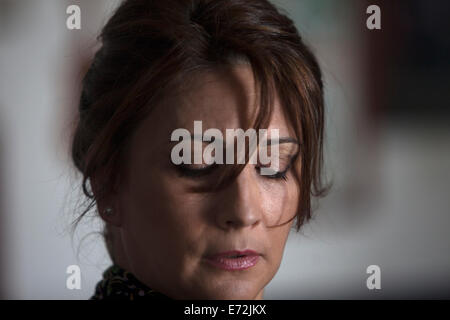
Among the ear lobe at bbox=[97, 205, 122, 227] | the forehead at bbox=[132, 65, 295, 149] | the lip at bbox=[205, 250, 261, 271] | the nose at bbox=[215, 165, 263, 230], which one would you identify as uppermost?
the forehead at bbox=[132, 65, 295, 149]

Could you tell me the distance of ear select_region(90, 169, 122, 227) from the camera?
2.59 ft

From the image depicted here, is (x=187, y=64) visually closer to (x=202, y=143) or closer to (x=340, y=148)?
(x=202, y=143)

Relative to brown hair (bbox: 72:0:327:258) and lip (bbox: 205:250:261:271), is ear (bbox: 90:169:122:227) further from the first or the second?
lip (bbox: 205:250:261:271)

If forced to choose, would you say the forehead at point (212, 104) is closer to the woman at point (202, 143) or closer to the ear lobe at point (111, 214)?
the woman at point (202, 143)

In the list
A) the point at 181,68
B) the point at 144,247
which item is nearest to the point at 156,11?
the point at 181,68

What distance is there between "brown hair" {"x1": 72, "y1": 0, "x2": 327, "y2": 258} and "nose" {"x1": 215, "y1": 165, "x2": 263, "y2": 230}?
0.05ft

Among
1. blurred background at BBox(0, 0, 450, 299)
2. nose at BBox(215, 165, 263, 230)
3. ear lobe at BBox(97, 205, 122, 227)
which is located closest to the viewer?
nose at BBox(215, 165, 263, 230)

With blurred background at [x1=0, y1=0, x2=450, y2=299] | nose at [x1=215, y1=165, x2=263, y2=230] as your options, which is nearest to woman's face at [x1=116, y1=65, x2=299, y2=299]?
nose at [x1=215, y1=165, x2=263, y2=230]

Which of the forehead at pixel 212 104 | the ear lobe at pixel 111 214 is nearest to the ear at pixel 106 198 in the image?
the ear lobe at pixel 111 214

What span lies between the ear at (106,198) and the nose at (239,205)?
165 mm

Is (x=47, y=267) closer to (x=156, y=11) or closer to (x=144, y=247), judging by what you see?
(x=144, y=247)

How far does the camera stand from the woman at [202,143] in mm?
715
